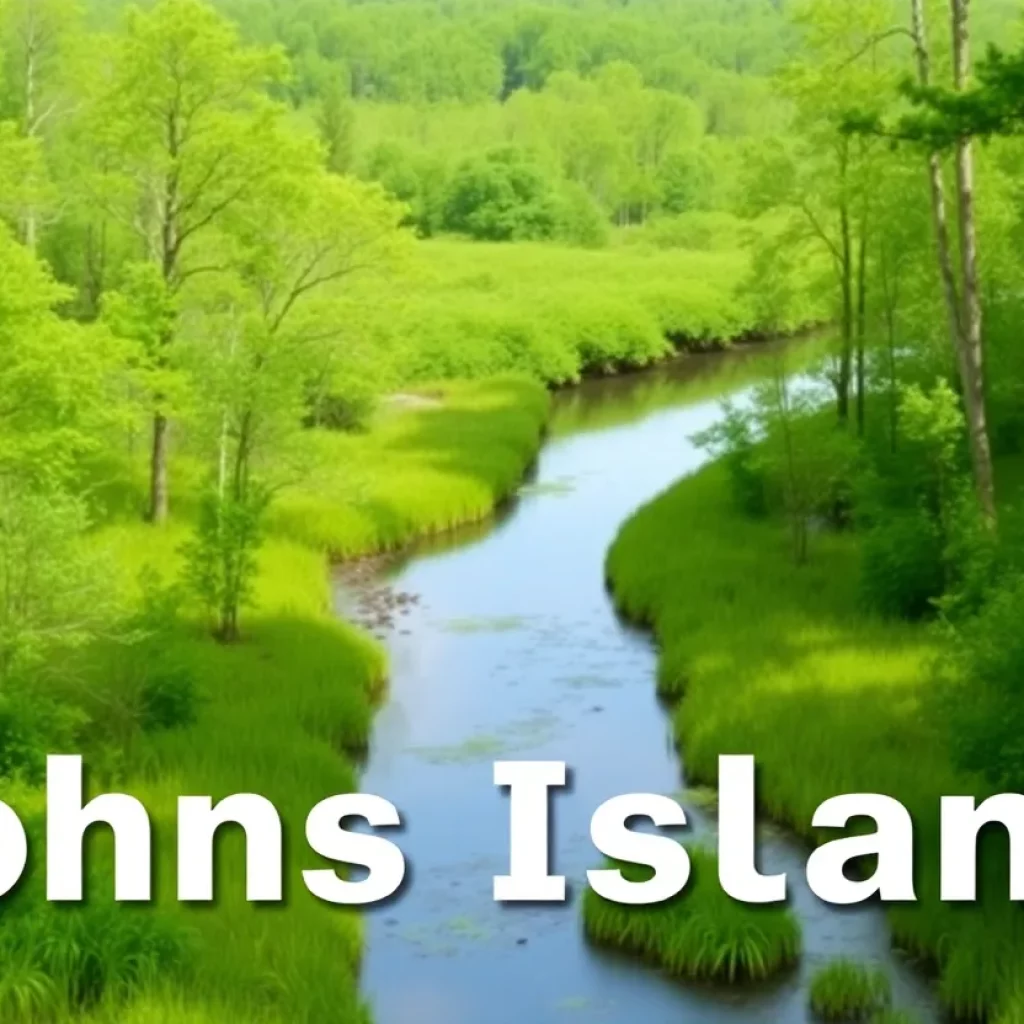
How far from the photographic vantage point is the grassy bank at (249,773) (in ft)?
51.3

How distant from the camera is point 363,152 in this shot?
11606 cm

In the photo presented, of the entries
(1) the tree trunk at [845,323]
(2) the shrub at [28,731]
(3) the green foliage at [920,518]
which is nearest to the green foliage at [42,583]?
(2) the shrub at [28,731]

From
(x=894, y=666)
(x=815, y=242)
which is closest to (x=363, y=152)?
(x=815, y=242)

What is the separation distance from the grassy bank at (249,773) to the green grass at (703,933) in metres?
2.49

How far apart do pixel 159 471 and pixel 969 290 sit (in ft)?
47.8

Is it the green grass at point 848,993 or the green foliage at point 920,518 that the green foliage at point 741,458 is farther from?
the green grass at point 848,993

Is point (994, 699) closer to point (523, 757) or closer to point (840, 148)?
point (523, 757)

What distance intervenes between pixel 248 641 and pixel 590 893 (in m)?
9.18

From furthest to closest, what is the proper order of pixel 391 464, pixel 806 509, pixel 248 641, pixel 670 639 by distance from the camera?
pixel 391 464
pixel 806 509
pixel 670 639
pixel 248 641

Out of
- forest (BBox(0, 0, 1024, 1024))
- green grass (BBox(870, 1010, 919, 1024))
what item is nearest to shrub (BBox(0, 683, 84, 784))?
forest (BBox(0, 0, 1024, 1024))

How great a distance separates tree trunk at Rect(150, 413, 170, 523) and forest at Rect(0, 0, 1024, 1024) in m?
0.06

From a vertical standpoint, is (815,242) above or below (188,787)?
above

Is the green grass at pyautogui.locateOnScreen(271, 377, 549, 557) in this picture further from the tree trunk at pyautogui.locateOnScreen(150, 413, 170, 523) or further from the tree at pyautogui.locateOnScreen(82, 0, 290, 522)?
the tree at pyautogui.locateOnScreen(82, 0, 290, 522)

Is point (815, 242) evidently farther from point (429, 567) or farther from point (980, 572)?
point (980, 572)
